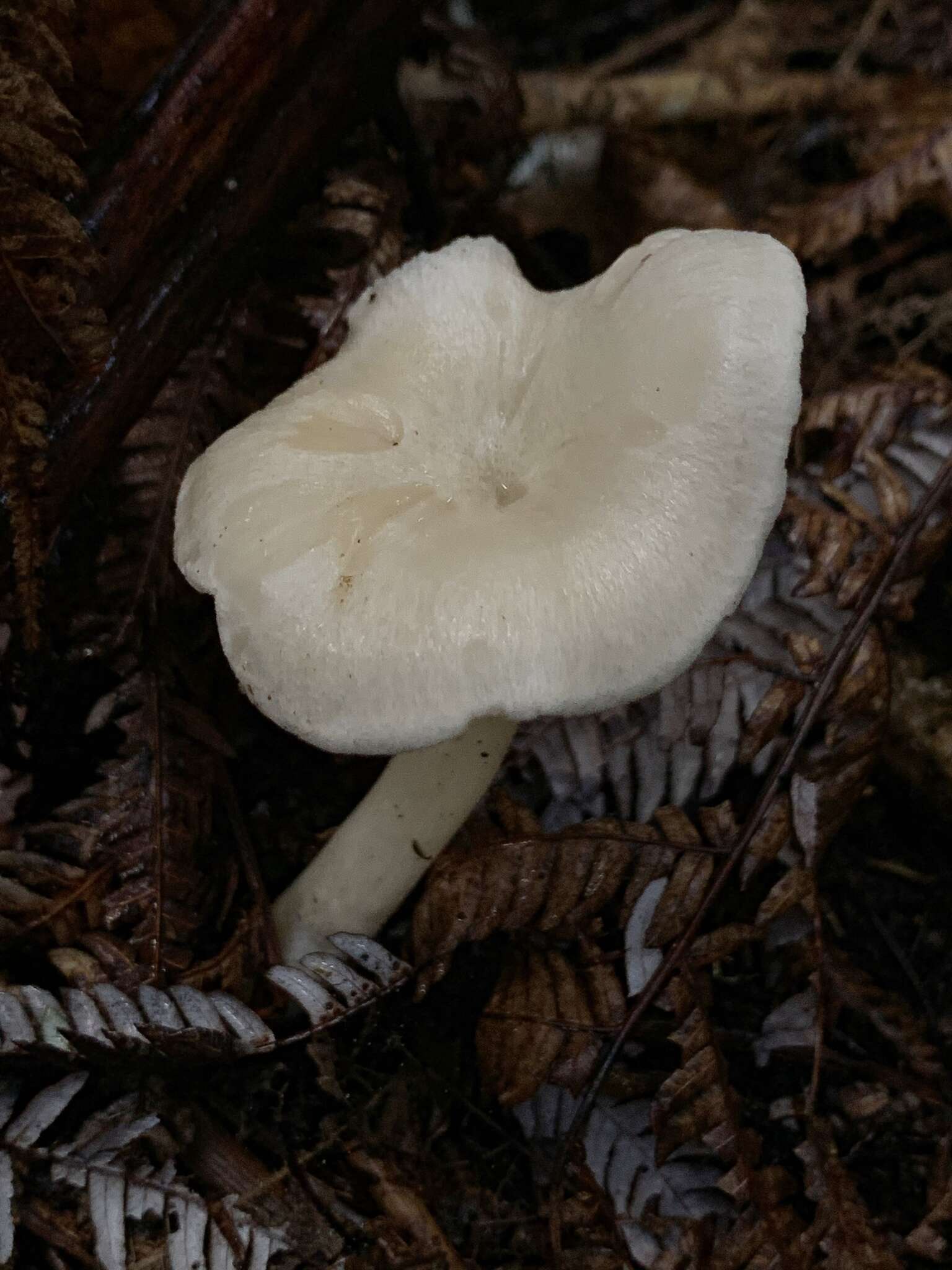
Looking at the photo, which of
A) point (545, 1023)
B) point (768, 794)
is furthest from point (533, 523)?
point (545, 1023)

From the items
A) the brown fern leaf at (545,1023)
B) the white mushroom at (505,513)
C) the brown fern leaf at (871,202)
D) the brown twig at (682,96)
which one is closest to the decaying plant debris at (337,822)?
the brown fern leaf at (545,1023)

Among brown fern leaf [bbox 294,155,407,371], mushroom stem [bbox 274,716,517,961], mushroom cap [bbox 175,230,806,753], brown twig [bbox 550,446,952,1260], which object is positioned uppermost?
brown fern leaf [bbox 294,155,407,371]

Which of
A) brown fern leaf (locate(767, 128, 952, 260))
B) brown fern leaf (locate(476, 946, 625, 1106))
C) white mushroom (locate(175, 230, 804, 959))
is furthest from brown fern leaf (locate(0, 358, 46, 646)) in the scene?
brown fern leaf (locate(767, 128, 952, 260))

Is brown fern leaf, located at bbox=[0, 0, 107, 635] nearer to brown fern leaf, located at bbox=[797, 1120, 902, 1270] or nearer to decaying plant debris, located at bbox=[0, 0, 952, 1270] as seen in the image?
decaying plant debris, located at bbox=[0, 0, 952, 1270]

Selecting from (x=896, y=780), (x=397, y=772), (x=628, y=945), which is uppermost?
(x=397, y=772)

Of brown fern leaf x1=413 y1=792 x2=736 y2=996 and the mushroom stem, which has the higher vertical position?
the mushroom stem

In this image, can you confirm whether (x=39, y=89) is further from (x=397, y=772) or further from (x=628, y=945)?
(x=628, y=945)

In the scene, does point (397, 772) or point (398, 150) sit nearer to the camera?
point (397, 772)

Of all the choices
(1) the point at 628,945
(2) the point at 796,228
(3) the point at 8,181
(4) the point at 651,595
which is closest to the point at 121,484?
(3) the point at 8,181
